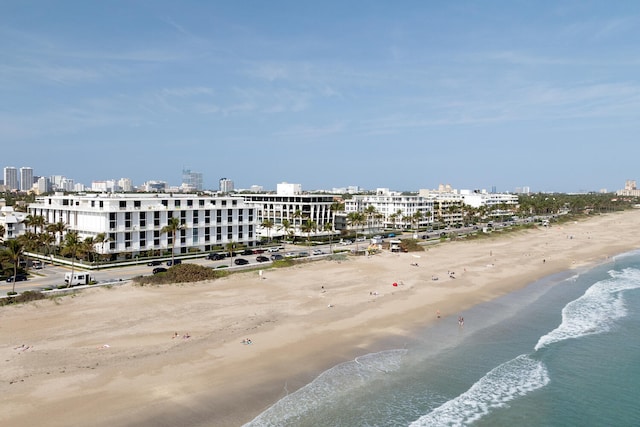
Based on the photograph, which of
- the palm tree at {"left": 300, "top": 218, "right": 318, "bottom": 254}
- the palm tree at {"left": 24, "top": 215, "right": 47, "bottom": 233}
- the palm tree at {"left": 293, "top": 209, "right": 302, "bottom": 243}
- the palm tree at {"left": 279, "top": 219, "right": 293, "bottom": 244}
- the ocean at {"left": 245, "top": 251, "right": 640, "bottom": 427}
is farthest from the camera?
the palm tree at {"left": 293, "top": 209, "right": 302, "bottom": 243}

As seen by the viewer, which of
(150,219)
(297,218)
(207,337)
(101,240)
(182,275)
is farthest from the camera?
(297,218)

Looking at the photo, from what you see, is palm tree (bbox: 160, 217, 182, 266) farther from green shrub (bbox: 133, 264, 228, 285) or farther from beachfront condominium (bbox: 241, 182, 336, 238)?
beachfront condominium (bbox: 241, 182, 336, 238)

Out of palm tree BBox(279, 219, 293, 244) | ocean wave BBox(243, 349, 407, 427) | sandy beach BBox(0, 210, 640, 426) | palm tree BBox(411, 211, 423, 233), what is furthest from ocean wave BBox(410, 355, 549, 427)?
palm tree BBox(411, 211, 423, 233)

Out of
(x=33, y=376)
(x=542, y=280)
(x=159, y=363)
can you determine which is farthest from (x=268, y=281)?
A: (x=542, y=280)

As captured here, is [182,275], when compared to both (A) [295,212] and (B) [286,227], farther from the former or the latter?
(A) [295,212]

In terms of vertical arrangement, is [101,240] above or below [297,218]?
below

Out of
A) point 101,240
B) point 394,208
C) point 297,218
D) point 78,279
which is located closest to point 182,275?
point 78,279
